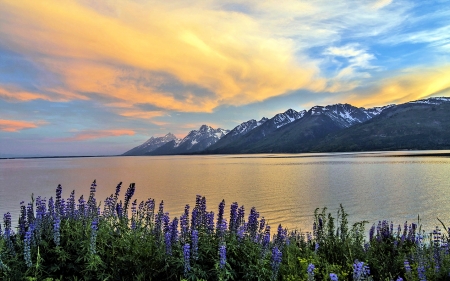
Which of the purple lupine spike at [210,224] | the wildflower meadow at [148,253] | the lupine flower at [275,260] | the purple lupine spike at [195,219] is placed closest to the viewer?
the wildflower meadow at [148,253]

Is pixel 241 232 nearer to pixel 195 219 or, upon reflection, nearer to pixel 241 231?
pixel 241 231

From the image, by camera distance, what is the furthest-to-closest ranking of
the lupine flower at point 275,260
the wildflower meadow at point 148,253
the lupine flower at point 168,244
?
1. the lupine flower at point 168,244
2. the lupine flower at point 275,260
3. the wildflower meadow at point 148,253

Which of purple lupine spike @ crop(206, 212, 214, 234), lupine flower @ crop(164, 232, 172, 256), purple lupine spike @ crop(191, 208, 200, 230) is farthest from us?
purple lupine spike @ crop(191, 208, 200, 230)

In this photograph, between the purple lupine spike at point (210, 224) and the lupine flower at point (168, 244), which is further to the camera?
the purple lupine spike at point (210, 224)

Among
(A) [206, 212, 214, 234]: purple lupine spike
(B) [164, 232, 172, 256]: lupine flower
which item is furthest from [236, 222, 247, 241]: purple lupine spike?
(B) [164, 232, 172, 256]: lupine flower

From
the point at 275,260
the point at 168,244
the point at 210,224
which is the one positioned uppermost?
the point at 210,224

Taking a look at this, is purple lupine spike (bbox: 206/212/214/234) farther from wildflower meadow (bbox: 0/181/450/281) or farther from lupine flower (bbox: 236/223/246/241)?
lupine flower (bbox: 236/223/246/241)

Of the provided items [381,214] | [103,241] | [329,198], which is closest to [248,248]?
[103,241]

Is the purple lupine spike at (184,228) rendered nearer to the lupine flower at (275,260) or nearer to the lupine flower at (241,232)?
the lupine flower at (241,232)

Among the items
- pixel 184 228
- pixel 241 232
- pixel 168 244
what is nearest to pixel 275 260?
pixel 241 232

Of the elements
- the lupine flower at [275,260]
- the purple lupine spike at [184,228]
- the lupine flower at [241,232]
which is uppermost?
the purple lupine spike at [184,228]

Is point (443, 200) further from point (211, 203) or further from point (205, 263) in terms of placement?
point (205, 263)

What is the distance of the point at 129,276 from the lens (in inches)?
245

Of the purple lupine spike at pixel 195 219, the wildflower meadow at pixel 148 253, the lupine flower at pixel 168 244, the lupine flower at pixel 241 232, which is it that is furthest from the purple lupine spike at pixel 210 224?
the lupine flower at pixel 168 244
